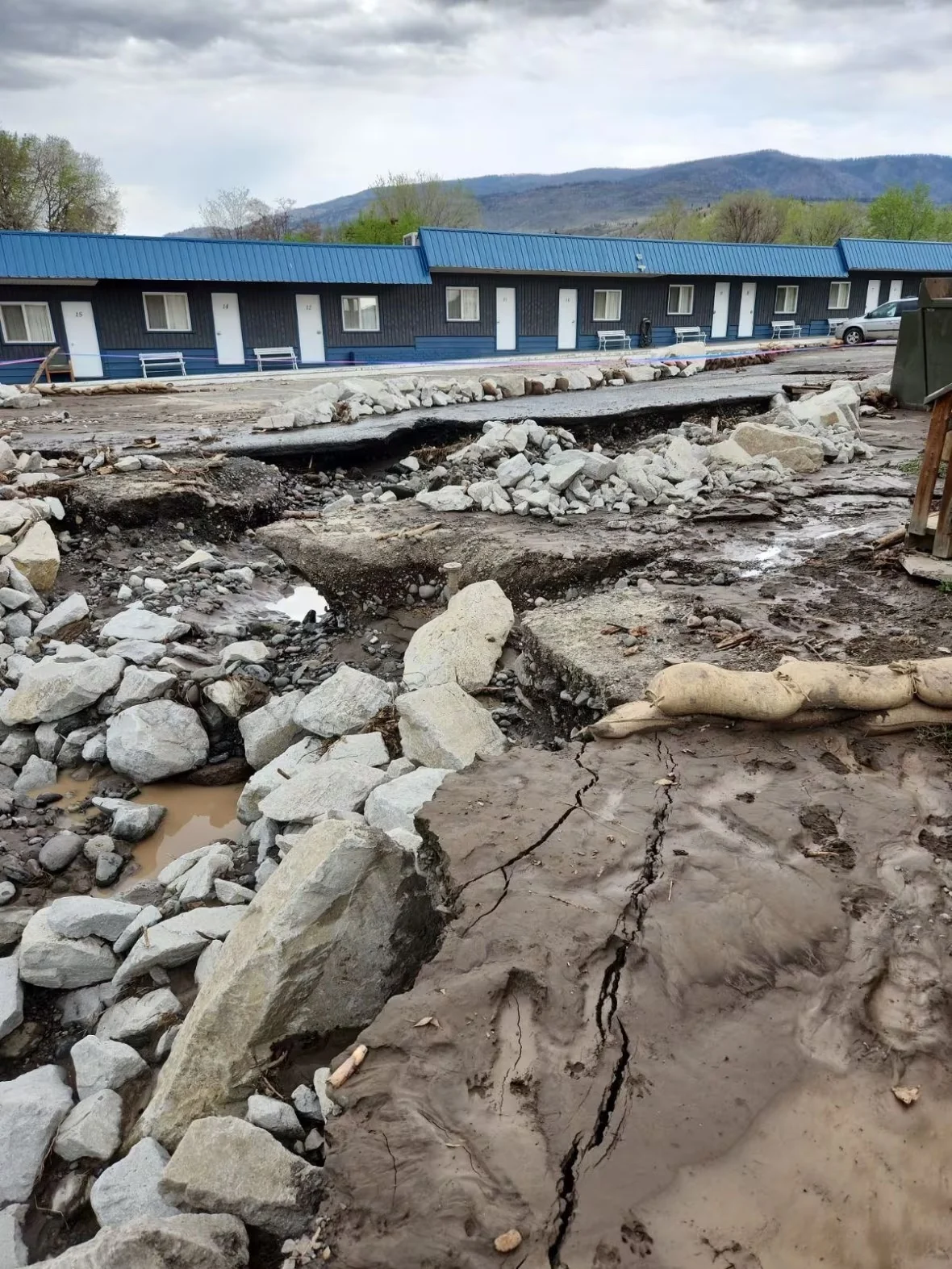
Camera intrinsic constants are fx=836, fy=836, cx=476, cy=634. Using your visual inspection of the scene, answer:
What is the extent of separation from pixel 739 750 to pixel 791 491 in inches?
205

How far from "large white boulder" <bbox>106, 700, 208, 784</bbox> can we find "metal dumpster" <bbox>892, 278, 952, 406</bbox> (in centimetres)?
991

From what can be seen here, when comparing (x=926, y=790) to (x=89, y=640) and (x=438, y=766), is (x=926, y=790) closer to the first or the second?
(x=438, y=766)

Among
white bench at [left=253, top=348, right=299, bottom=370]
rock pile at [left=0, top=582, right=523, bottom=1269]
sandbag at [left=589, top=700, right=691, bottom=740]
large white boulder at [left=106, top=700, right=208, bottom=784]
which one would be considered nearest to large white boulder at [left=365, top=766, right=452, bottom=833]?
rock pile at [left=0, top=582, right=523, bottom=1269]

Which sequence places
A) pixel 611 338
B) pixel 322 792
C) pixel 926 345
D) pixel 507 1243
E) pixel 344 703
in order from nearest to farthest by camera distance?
1. pixel 507 1243
2. pixel 322 792
3. pixel 344 703
4. pixel 926 345
5. pixel 611 338

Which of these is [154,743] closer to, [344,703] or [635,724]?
[344,703]

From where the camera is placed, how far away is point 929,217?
50188 mm

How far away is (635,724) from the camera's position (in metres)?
3.41

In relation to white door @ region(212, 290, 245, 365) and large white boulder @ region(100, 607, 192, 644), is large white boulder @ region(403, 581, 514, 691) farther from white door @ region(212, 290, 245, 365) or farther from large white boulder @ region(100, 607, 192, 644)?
white door @ region(212, 290, 245, 365)

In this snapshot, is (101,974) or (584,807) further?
(101,974)

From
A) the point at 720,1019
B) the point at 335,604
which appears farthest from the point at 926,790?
the point at 335,604

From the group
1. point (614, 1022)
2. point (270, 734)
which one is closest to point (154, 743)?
point (270, 734)

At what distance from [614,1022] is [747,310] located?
31110 mm

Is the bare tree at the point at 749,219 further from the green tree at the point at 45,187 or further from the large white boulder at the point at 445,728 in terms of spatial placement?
the large white boulder at the point at 445,728

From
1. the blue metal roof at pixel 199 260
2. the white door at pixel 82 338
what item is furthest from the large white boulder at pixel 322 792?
the white door at pixel 82 338
